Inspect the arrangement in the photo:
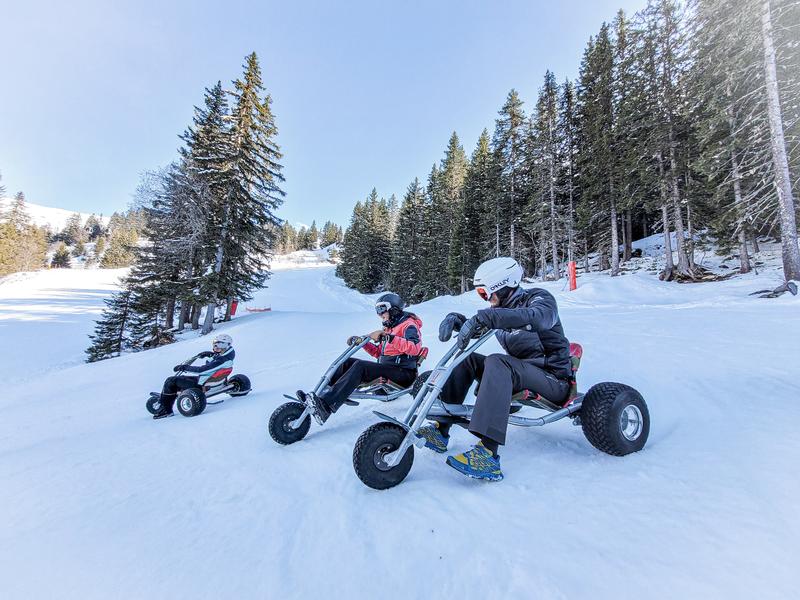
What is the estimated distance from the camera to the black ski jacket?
2625 mm

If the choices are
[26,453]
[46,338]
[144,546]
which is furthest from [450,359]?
[46,338]

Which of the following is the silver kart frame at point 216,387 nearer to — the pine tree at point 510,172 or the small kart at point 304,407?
the small kart at point 304,407

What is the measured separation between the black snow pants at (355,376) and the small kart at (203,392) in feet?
10.1

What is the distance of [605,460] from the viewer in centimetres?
258

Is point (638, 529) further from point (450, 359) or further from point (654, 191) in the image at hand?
point (654, 191)

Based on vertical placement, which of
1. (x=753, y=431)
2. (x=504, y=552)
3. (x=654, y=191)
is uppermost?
(x=654, y=191)

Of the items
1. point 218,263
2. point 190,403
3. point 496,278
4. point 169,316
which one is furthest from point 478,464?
point 169,316

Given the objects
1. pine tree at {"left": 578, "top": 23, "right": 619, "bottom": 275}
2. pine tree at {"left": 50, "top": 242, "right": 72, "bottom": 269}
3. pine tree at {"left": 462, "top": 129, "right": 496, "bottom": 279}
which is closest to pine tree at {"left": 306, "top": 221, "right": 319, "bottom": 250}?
pine tree at {"left": 50, "top": 242, "right": 72, "bottom": 269}

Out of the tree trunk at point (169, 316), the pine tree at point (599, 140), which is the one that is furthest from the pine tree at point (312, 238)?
the pine tree at point (599, 140)

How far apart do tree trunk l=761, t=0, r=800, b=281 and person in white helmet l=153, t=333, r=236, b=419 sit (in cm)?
1533

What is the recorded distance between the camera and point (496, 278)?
9.93 ft

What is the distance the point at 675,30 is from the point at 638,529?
84.2 feet

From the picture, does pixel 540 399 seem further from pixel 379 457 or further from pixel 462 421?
pixel 379 457

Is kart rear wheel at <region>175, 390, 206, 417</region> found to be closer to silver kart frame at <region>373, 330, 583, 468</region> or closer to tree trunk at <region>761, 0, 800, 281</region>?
silver kart frame at <region>373, 330, 583, 468</region>
